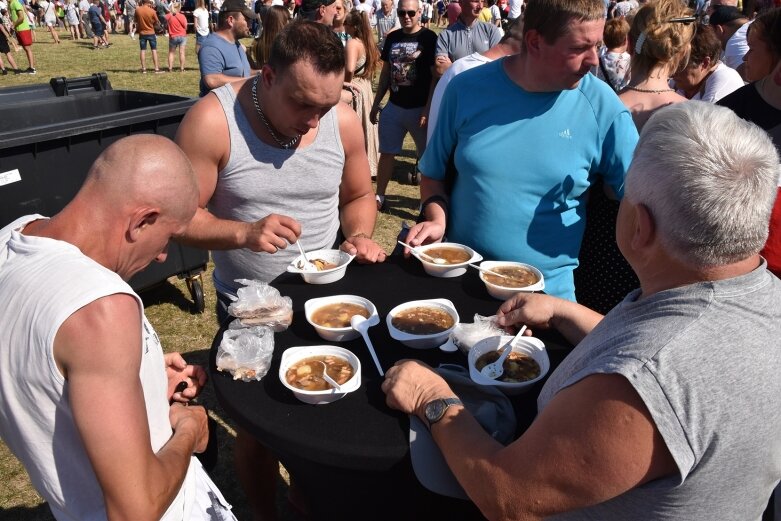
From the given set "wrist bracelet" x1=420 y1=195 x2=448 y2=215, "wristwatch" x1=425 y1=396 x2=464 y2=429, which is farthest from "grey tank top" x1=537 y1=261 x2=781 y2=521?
"wrist bracelet" x1=420 y1=195 x2=448 y2=215

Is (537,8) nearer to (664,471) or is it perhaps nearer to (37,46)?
(664,471)

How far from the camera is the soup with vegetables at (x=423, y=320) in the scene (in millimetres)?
1992

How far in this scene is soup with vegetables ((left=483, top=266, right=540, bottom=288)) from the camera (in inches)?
89.8

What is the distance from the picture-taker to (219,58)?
5.96 meters

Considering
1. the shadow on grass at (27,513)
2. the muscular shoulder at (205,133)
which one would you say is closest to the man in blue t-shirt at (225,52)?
the muscular shoulder at (205,133)

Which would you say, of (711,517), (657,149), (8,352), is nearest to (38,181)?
(8,352)

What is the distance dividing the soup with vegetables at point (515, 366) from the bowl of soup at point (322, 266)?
759mm

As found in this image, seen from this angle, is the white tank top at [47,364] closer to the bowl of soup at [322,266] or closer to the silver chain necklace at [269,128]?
the bowl of soup at [322,266]

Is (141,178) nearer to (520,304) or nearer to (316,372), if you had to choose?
(316,372)

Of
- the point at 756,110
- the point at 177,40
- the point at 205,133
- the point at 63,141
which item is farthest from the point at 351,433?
the point at 177,40

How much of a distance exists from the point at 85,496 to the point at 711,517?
4.79 ft

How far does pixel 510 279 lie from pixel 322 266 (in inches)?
30.7

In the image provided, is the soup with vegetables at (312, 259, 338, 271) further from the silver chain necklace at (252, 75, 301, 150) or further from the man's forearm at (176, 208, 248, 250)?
the silver chain necklace at (252, 75, 301, 150)

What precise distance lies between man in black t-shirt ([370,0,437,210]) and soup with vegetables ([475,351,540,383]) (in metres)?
4.85
